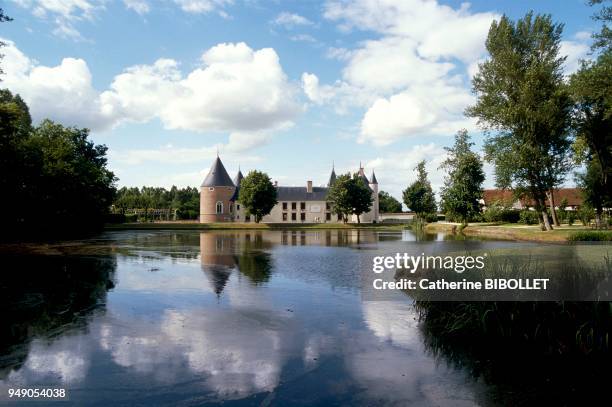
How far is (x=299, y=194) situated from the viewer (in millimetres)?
101000

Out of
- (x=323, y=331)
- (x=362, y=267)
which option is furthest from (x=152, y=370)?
(x=362, y=267)

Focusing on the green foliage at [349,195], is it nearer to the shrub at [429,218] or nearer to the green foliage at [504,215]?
the shrub at [429,218]

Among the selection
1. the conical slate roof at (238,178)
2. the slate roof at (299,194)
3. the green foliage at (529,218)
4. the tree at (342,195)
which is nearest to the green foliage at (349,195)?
the tree at (342,195)

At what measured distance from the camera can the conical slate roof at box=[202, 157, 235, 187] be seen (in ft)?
292

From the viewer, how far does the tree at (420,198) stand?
258 feet

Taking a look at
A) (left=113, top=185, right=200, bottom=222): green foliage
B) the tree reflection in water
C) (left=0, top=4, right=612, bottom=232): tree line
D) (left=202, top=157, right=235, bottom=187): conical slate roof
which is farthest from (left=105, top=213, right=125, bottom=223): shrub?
the tree reflection in water

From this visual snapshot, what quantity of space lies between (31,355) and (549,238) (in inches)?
1172

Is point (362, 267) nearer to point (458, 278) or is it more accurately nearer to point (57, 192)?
point (458, 278)

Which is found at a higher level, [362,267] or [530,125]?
[530,125]

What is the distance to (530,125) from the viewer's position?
34406 mm

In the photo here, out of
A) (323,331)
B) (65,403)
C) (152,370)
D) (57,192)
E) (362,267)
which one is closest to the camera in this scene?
(65,403)

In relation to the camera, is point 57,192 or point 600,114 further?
point 57,192

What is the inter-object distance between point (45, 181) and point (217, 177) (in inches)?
1803

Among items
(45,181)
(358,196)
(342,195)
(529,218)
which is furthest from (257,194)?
(529,218)
